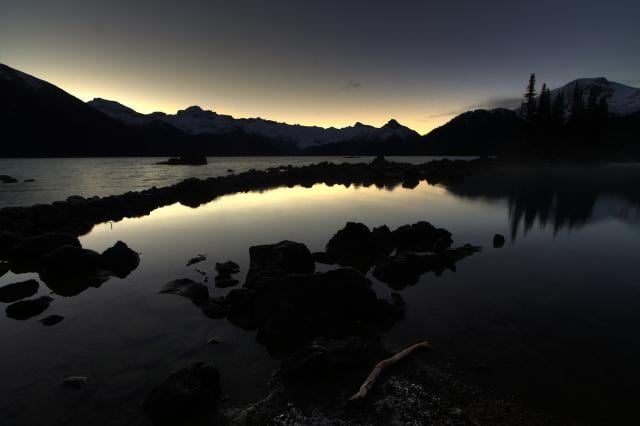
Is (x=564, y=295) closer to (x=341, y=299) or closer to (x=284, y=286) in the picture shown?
(x=341, y=299)

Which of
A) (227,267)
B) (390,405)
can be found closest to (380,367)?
(390,405)

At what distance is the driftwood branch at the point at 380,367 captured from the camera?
736 cm

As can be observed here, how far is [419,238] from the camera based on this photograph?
1994cm

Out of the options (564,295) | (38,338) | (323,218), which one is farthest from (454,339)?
(323,218)

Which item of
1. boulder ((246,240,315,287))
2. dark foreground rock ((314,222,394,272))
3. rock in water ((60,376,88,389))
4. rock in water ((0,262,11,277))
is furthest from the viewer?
dark foreground rock ((314,222,394,272))

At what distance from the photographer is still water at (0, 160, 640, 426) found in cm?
762

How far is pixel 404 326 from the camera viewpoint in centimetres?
1077

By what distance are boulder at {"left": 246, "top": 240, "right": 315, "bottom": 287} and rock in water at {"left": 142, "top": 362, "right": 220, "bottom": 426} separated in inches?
231

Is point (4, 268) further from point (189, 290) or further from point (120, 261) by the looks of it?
point (189, 290)

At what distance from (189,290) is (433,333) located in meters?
9.26

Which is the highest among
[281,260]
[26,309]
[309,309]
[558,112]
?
[558,112]

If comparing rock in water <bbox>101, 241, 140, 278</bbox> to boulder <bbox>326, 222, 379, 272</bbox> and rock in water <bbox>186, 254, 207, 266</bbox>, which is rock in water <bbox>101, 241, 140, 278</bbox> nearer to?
rock in water <bbox>186, 254, 207, 266</bbox>

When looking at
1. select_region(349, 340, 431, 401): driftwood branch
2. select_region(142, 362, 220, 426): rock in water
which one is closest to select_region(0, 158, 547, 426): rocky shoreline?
select_region(142, 362, 220, 426): rock in water

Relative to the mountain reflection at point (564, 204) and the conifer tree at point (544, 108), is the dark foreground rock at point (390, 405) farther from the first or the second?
the conifer tree at point (544, 108)
